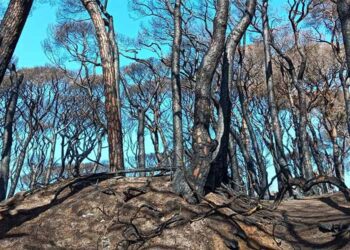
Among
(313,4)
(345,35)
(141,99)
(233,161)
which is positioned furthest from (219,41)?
(141,99)

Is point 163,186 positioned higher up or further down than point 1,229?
higher up

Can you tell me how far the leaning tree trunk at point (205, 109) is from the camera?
5750mm

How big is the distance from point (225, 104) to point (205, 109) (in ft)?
2.41

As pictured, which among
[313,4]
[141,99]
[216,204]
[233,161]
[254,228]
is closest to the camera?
[254,228]

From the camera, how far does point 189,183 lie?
5.59 metres

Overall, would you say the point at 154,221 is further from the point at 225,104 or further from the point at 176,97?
the point at 176,97

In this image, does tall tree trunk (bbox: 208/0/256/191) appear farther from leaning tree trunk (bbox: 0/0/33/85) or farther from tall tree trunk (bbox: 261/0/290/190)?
tall tree trunk (bbox: 261/0/290/190)

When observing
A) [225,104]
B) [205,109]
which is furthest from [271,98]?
[205,109]

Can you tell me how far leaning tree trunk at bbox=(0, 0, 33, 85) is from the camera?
4.98m

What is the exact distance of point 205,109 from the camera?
6.00m

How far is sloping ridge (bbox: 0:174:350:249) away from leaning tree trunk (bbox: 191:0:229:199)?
0.35 m

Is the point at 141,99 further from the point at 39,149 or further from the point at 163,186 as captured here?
the point at 163,186

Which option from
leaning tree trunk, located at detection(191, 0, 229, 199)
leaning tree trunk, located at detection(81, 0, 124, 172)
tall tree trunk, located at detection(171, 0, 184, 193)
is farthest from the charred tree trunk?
leaning tree trunk, located at detection(81, 0, 124, 172)

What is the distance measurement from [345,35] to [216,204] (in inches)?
97.8
